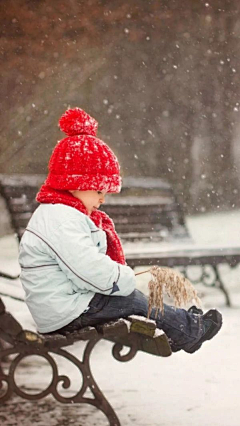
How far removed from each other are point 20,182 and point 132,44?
2.83 m

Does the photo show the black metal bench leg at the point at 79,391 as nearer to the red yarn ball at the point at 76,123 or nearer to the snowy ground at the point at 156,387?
the snowy ground at the point at 156,387

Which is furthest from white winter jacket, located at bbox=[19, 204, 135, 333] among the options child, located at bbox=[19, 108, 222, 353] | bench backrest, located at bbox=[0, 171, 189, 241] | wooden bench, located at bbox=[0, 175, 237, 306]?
bench backrest, located at bbox=[0, 171, 189, 241]

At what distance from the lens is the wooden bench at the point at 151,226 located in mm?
3588

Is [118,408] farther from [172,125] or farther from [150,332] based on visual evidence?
[172,125]

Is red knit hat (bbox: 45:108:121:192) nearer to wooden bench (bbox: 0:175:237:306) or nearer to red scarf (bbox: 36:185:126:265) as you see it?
red scarf (bbox: 36:185:126:265)

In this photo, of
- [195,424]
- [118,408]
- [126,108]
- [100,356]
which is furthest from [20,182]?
[126,108]

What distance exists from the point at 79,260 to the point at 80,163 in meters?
0.34

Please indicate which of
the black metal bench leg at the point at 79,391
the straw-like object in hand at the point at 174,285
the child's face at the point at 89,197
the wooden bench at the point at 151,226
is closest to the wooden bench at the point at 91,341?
the black metal bench leg at the point at 79,391

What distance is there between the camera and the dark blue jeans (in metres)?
2.19

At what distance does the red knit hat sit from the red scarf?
1.2 inches

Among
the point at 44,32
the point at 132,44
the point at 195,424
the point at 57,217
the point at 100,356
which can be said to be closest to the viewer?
the point at 57,217

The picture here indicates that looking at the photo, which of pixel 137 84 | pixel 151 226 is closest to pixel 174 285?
pixel 151 226

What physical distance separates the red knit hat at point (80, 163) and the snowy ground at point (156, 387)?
2.96 ft

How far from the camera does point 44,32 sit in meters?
5.18
